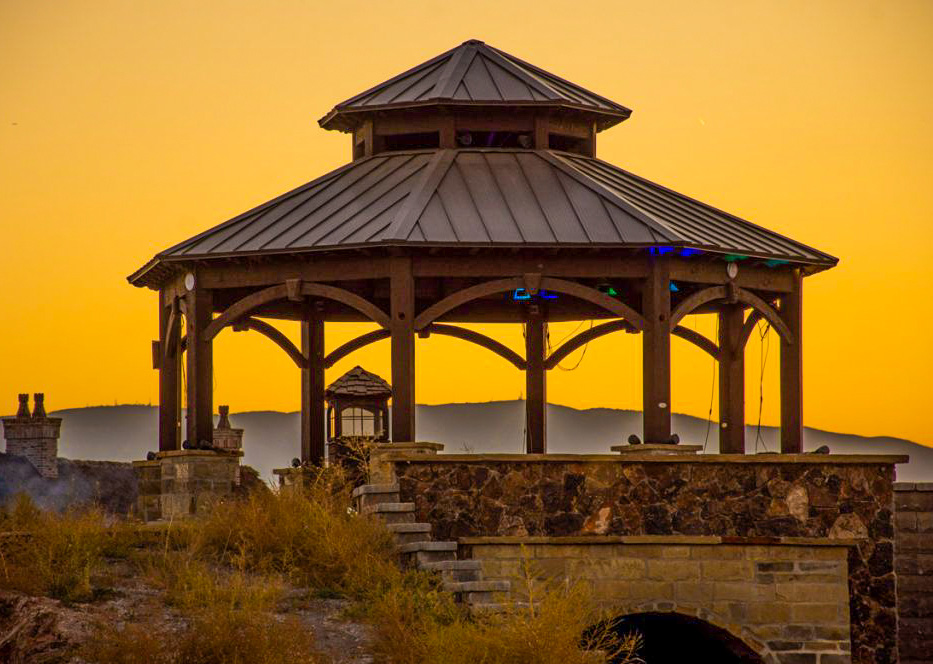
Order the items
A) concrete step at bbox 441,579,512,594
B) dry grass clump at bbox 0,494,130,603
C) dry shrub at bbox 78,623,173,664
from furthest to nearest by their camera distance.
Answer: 1. concrete step at bbox 441,579,512,594
2. dry grass clump at bbox 0,494,130,603
3. dry shrub at bbox 78,623,173,664

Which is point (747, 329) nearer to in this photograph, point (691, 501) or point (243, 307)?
point (691, 501)

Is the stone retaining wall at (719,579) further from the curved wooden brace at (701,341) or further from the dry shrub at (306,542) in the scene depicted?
the curved wooden brace at (701,341)

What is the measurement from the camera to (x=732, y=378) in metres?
32.1

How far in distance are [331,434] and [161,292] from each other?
438 cm

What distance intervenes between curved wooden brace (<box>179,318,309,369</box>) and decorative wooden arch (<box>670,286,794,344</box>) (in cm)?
728

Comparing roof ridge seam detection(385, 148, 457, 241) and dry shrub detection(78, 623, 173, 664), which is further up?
roof ridge seam detection(385, 148, 457, 241)

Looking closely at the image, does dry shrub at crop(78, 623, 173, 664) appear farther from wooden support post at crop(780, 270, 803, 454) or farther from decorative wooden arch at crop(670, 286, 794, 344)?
wooden support post at crop(780, 270, 803, 454)

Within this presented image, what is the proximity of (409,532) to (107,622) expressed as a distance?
4836 mm

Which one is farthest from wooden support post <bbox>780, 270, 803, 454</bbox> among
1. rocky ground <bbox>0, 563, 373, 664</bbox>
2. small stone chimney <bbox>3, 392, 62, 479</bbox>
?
small stone chimney <bbox>3, 392, 62, 479</bbox>

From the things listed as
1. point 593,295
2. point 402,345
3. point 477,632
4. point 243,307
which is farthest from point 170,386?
point 477,632

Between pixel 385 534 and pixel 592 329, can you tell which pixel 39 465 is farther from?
pixel 385 534

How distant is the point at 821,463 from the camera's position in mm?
26281

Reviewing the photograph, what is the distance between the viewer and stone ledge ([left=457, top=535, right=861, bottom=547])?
25.2m

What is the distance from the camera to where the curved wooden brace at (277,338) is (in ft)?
105
